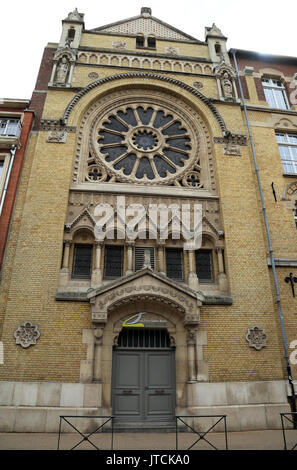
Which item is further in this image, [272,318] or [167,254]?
[167,254]

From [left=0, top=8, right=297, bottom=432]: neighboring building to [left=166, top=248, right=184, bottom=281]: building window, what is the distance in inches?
2.6

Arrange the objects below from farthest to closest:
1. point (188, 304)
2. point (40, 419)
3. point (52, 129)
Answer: point (52, 129) < point (188, 304) < point (40, 419)

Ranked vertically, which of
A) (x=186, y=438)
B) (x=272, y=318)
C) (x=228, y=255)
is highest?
(x=228, y=255)

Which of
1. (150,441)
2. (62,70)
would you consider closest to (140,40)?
(62,70)

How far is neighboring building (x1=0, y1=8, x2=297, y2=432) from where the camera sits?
1048 centimetres

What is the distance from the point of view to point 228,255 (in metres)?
12.8

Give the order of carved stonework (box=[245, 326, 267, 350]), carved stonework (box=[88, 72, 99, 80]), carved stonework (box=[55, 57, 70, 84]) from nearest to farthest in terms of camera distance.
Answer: carved stonework (box=[245, 326, 267, 350])
carved stonework (box=[55, 57, 70, 84])
carved stonework (box=[88, 72, 99, 80])

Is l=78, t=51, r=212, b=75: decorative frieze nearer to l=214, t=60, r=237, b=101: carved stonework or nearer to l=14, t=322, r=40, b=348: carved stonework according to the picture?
l=214, t=60, r=237, b=101: carved stonework

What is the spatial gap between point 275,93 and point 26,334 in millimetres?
19565

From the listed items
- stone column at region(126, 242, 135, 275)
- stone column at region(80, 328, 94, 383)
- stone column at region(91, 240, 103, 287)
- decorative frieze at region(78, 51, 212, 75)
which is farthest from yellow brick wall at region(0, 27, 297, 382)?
decorative frieze at region(78, 51, 212, 75)

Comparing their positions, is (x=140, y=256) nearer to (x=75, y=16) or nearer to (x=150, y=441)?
(x=150, y=441)
